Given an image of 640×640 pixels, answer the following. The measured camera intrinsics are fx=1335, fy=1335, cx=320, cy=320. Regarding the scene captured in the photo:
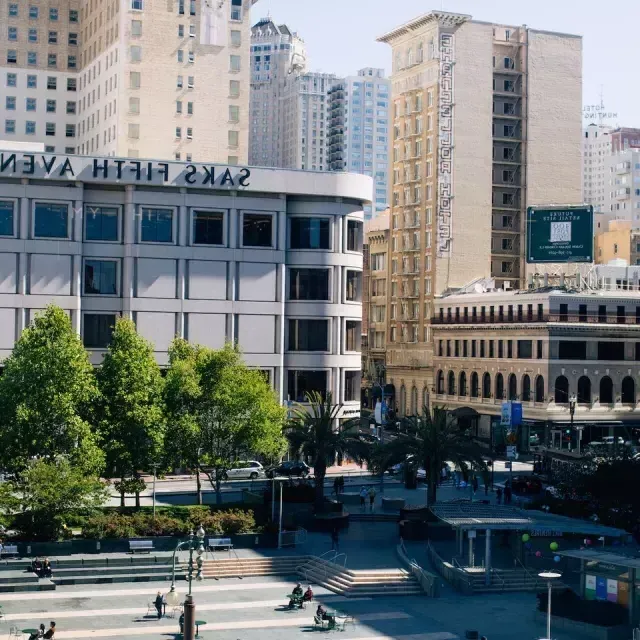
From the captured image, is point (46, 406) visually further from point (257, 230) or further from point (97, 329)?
point (257, 230)

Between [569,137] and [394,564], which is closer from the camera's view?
[394,564]

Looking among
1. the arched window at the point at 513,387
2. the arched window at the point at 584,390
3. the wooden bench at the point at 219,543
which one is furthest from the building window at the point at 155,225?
the arched window at the point at 584,390

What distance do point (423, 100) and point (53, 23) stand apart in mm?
44136

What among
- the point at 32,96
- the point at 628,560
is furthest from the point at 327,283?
the point at 32,96

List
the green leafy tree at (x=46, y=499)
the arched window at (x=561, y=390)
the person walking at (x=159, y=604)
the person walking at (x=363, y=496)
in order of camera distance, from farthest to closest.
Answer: the arched window at (x=561, y=390)
the person walking at (x=363, y=496)
the green leafy tree at (x=46, y=499)
the person walking at (x=159, y=604)

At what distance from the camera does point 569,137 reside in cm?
16250

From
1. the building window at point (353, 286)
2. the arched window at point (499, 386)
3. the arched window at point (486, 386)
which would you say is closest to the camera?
the building window at point (353, 286)

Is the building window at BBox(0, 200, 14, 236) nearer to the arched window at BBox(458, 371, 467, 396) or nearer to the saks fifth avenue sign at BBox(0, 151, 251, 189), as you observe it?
the saks fifth avenue sign at BBox(0, 151, 251, 189)

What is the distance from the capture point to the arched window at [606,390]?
13062 cm

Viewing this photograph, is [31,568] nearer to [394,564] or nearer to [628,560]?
[394,564]

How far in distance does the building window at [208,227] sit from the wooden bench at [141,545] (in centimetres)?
3782

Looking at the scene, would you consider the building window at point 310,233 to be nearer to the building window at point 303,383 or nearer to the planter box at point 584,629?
the building window at point 303,383

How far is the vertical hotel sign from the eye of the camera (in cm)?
15400

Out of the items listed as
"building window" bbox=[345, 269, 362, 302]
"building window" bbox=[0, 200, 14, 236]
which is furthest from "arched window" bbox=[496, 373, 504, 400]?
"building window" bbox=[0, 200, 14, 236]
